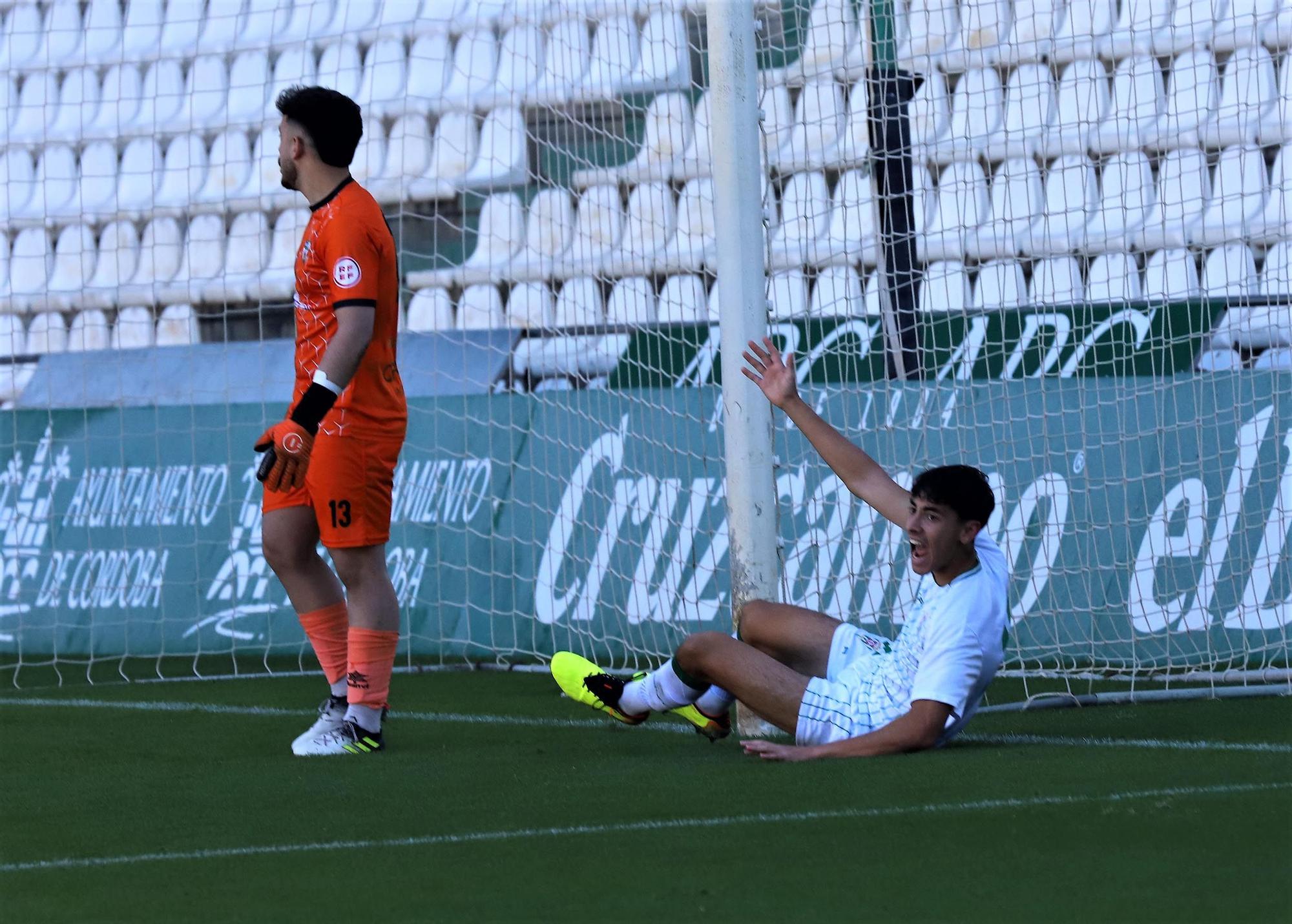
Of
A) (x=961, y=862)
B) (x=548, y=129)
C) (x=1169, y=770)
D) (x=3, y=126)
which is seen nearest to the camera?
(x=961, y=862)

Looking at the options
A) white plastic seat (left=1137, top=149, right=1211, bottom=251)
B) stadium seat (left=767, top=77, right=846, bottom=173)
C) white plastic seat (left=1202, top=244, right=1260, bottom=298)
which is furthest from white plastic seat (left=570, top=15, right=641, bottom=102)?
white plastic seat (left=1202, top=244, right=1260, bottom=298)

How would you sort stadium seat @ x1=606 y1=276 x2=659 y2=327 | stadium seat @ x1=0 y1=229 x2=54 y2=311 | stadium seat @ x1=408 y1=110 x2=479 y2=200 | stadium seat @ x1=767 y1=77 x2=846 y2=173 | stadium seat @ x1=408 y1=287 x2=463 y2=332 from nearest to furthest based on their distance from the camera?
stadium seat @ x1=767 y1=77 x2=846 y2=173 < stadium seat @ x1=606 y1=276 x2=659 y2=327 < stadium seat @ x1=408 y1=287 x2=463 y2=332 < stadium seat @ x1=408 y1=110 x2=479 y2=200 < stadium seat @ x1=0 y1=229 x2=54 y2=311

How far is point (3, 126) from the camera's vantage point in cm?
1307

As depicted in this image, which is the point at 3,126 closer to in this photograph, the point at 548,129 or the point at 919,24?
the point at 548,129

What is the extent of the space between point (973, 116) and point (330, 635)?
12.5 feet

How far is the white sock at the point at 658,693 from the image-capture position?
15.1 feet

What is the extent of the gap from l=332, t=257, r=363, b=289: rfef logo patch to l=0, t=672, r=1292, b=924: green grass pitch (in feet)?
4.01

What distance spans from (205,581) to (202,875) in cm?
519

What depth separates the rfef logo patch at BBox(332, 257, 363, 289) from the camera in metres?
4.62

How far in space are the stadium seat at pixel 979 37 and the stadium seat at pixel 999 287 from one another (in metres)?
0.82

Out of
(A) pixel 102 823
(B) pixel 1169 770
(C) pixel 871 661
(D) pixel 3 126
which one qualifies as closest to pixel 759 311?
(C) pixel 871 661

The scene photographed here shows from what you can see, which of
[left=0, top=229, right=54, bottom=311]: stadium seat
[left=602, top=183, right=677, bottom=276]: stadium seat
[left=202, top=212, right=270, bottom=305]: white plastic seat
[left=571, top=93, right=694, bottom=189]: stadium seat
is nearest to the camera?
[left=571, top=93, right=694, bottom=189]: stadium seat

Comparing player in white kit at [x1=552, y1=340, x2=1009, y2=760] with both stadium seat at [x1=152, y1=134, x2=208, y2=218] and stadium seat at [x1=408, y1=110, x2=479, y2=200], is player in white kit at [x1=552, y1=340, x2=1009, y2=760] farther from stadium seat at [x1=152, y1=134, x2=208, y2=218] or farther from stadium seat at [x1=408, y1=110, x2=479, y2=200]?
stadium seat at [x1=152, y1=134, x2=208, y2=218]

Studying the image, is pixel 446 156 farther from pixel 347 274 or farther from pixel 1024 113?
pixel 347 274
